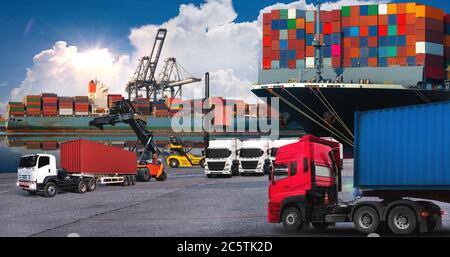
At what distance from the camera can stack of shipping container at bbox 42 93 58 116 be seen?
385 feet

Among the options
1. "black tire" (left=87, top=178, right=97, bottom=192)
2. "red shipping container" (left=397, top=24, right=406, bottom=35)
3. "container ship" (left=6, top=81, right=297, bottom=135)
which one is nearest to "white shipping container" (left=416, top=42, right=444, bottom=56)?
"red shipping container" (left=397, top=24, right=406, bottom=35)

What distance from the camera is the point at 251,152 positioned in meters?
36.8

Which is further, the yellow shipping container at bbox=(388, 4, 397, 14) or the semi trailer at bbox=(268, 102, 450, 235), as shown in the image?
the yellow shipping container at bbox=(388, 4, 397, 14)

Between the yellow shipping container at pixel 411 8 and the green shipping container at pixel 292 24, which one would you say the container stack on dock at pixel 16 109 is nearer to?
the green shipping container at pixel 292 24

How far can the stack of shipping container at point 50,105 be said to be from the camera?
117 meters

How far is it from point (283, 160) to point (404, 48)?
43.4 meters

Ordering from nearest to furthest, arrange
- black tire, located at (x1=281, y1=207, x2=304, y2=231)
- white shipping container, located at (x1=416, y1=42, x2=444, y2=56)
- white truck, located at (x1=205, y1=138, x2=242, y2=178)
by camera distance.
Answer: black tire, located at (x1=281, y1=207, x2=304, y2=231), white truck, located at (x1=205, y1=138, x2=242, y2=178), white shipping container, located at (x1=416, y1=42, x2=444, y2=56)

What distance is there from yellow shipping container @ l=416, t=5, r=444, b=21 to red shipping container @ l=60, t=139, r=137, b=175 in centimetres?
3679

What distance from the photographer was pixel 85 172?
27500 mm

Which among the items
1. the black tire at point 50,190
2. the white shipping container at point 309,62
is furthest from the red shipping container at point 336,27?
the black tire at point 50,190

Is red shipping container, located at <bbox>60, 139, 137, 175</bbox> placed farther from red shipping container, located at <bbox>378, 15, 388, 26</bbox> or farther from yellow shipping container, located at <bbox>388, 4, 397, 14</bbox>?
yellow shipping container, located at <bbox>388, 4, 397, 14</bbox>

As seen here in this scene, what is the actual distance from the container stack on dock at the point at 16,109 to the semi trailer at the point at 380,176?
369 feet

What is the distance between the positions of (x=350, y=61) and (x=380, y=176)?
43.1 meters
